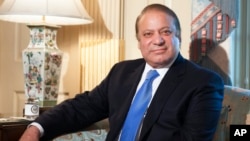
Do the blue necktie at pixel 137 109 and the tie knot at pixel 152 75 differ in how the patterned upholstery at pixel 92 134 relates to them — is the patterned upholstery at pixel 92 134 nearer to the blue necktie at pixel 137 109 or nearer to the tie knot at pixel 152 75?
the blue necktie at pixel 137 109

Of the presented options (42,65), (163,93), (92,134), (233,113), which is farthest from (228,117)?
(42,65)

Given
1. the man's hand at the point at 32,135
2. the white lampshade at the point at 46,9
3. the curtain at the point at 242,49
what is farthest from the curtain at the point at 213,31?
the man's hand at the point at 32,135

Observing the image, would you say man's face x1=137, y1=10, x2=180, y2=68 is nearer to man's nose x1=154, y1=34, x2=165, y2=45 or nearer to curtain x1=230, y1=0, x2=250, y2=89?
man's nose x1=154, y1=34, x2=165, y2=45

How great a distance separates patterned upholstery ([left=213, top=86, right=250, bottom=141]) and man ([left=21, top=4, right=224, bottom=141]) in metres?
0.21

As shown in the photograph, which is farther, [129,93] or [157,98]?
[129,93]

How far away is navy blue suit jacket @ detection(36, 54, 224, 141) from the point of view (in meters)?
1.43

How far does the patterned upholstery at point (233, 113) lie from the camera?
5.47 ft

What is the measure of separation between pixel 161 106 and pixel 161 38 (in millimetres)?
267

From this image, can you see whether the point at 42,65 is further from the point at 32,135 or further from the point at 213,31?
the point at 213,31

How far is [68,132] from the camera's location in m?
1.62

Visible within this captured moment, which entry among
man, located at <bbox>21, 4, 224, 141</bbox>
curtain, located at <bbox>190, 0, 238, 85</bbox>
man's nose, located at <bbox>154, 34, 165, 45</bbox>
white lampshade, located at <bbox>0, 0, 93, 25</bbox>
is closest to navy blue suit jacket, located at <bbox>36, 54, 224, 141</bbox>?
man, located at <bbox>21, 4, 224, 141</bbox>

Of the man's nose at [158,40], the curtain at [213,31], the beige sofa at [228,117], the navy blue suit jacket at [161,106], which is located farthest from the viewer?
the curtain at [213,31]

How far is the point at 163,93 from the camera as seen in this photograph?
1516 millimetres

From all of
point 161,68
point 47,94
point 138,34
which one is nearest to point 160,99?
point 161,68
